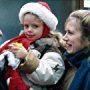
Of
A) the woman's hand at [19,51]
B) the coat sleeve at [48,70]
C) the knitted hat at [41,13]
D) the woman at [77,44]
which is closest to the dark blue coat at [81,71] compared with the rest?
the woman at [77,44]

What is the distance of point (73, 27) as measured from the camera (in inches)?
77.2

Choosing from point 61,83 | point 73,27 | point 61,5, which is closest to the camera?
point 73,27

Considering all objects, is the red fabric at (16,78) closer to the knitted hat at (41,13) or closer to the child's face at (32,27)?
the child's face at (32,27)

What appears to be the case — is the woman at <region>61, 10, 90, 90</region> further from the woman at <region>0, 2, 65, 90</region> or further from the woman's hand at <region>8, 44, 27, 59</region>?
the woman's hand at <region>8, 44, 27, 59</region>

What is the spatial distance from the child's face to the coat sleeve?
0.60 feet

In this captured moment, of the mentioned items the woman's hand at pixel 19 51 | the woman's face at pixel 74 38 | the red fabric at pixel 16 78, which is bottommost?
the red fabric at pixel 16 78

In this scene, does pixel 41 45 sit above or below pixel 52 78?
above

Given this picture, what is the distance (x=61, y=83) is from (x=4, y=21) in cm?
174

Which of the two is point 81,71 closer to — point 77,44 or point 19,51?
point 77,44

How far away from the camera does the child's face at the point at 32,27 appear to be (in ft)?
7.14

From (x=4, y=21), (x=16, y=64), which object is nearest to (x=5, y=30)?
(x=4, y=21)

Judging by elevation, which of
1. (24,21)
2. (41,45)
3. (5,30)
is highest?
(24,21)

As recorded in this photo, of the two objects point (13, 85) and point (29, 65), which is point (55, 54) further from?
point (13, 85)

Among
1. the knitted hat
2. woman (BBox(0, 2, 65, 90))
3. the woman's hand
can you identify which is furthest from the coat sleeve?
the knitted hat
